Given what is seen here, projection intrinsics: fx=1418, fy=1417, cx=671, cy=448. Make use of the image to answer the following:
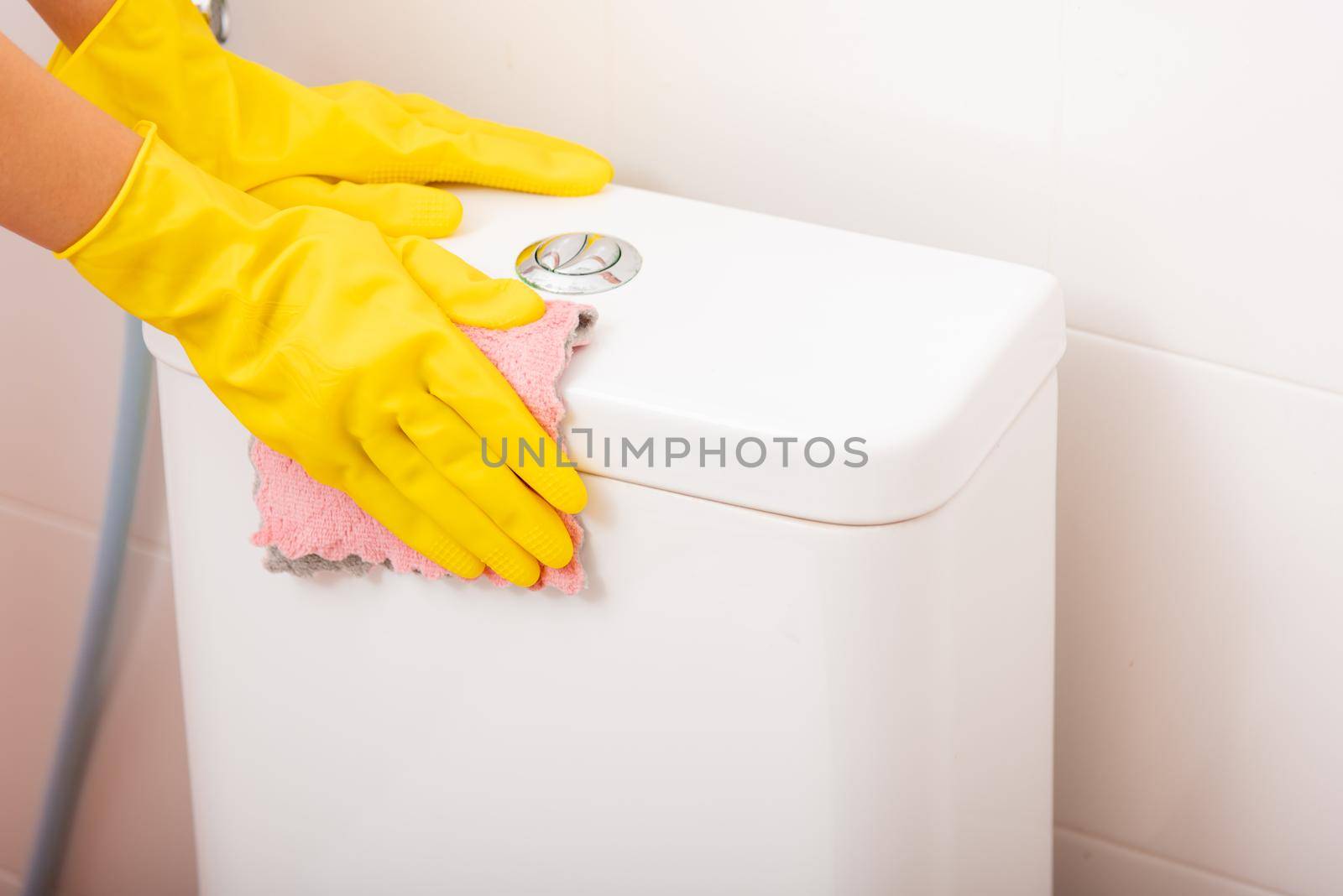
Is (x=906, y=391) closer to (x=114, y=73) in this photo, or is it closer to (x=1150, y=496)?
(x=1150, y=496)

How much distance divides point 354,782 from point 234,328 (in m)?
0.23

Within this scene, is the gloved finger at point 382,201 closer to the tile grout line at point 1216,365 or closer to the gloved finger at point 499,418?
the gloved finger at point 499,418

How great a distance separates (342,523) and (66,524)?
58 centimetres

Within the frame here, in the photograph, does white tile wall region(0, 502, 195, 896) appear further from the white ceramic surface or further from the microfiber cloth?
the microfiber cloth

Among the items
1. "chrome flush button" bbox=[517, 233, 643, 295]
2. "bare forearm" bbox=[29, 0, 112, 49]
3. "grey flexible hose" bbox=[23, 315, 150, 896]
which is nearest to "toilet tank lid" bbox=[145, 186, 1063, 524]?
"chrome flush button" bbox=[517, 233, 643, 295]

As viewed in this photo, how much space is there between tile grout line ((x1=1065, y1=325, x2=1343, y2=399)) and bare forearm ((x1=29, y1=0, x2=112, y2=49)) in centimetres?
48

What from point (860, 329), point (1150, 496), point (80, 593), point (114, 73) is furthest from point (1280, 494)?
point (80, 593)

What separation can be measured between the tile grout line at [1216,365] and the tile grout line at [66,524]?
69 centimetres

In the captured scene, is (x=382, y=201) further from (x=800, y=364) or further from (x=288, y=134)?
(x=800, y=364)

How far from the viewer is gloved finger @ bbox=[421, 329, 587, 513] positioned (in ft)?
1.75

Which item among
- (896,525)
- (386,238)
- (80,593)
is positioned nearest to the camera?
(896,525)

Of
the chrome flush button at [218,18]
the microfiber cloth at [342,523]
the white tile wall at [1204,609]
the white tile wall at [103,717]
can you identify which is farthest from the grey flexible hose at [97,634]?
the white tile wall at [1204,609]

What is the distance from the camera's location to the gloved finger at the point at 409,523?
1.86 feet

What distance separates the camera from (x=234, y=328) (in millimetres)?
565
